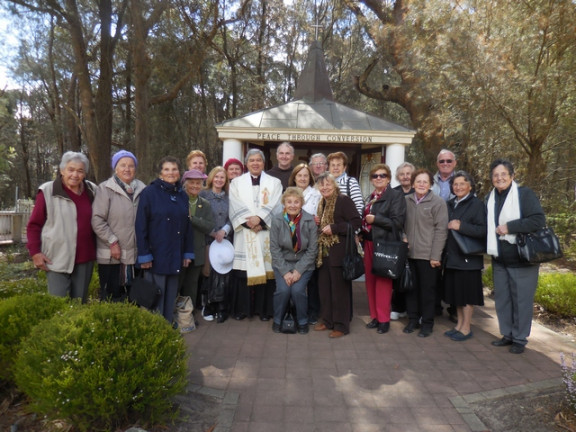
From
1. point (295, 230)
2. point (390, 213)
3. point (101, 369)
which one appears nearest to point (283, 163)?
point (295, 230)

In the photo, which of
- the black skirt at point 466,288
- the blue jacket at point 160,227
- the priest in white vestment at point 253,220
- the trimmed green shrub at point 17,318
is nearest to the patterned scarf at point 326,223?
the priest in white vestment at point 253,220

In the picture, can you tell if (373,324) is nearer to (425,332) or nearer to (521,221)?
(425,332)

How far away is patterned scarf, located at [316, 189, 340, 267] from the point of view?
4.68 metres

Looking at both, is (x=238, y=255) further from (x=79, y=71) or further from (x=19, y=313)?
(x=79, y=71)

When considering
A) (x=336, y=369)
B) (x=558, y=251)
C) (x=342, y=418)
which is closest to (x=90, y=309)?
(x=342, y=418)

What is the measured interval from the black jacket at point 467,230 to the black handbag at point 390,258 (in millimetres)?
519

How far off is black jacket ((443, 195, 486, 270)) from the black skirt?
0.27ft

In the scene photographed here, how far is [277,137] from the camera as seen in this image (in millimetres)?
7379

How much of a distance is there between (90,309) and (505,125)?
35.5 ft

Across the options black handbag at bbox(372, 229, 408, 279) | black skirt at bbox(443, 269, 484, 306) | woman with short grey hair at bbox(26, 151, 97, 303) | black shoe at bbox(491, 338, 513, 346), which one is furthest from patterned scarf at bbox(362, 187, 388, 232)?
Answer: woman with short grey hair at bbox(26, 151, 97, 303)

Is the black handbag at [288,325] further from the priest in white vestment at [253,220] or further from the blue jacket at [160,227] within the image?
the blue jacket at [160,227]

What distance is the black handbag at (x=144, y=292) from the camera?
4.09m

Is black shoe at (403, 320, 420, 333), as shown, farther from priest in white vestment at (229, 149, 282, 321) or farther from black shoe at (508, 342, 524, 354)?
priest in white vestment at (229, 149, 282, 321)

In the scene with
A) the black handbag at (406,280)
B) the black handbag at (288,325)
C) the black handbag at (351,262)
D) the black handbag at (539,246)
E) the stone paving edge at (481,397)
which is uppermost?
the black handbag at (539,246)
